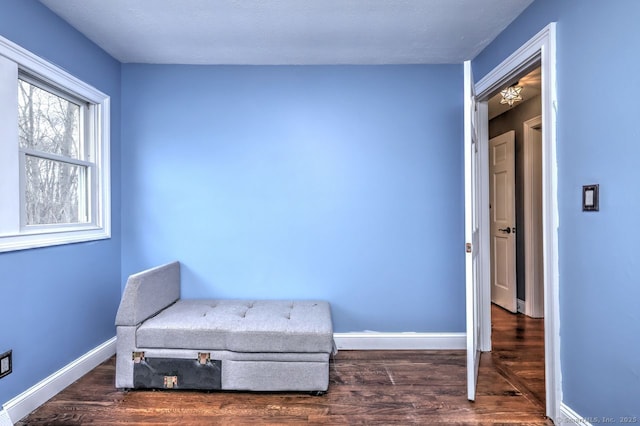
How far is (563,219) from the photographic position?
1.74 metres

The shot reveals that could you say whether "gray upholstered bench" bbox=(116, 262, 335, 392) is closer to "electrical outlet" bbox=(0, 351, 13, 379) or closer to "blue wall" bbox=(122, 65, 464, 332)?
"electrical outlet" bbox=(0, 351, 13, 379)


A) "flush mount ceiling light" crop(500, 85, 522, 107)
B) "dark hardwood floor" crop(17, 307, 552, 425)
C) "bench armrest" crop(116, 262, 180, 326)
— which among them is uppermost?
"flush mount ceiling light" crop(500, 85, 522, 107)

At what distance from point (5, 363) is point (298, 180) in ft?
6.83

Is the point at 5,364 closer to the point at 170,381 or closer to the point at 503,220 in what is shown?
the point at 170,381

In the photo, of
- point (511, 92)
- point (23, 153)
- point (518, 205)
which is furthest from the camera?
point (518, 205)

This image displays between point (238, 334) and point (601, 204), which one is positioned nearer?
point (601, 204)

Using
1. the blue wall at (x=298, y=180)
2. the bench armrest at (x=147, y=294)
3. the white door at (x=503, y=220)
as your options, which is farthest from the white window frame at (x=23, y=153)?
the white door at (x=503, y=220)

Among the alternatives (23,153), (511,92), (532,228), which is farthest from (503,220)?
(23,153)

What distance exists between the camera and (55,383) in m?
2.07

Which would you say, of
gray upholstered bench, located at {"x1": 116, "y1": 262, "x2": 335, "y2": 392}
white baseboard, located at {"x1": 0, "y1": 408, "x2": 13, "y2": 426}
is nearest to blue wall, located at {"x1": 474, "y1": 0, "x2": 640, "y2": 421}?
gray upholstered bench, located at {"x1": 116, "y1": 262, "x2": 335, "y2": 392}

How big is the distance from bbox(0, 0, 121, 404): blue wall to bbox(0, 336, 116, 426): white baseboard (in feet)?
0.12

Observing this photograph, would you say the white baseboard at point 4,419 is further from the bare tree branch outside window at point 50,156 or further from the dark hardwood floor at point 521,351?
the dark hardwood floor at point 521,351

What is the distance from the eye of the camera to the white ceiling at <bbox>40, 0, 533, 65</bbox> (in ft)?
6.58

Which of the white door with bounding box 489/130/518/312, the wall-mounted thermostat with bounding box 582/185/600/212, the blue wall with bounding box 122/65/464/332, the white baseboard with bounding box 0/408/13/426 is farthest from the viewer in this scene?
the white door with bounding box 489/130/518/312
